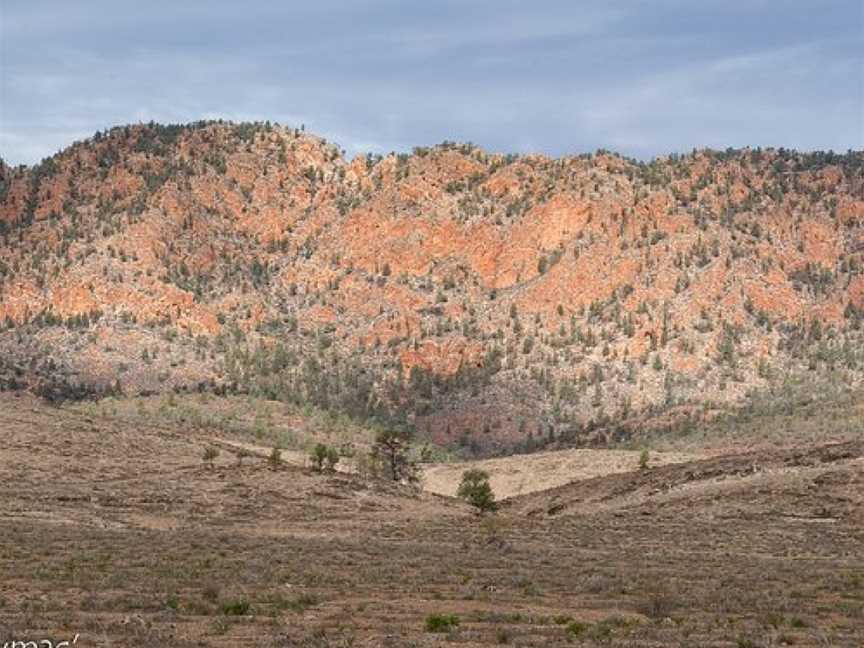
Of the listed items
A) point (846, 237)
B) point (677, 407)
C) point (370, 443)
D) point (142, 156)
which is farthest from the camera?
point (142, 156)

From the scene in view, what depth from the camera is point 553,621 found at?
23.8m

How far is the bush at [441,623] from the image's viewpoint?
2214cm

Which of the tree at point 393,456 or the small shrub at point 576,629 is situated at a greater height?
the small shrub at point 576,629

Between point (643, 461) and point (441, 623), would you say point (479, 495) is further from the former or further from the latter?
point (441, 623)

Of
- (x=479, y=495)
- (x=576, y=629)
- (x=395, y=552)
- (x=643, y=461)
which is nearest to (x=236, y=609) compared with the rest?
(x=576, y=629)

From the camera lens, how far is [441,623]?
2227cm

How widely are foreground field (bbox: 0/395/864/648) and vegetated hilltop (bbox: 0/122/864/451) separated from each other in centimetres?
5133

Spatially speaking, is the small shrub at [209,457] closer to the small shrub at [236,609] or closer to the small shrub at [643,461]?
the small shrub at [643,461]

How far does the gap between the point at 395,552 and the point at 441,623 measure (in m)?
17.4

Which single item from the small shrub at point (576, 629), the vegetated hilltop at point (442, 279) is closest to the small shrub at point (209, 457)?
the small shrub at point (576, 629)

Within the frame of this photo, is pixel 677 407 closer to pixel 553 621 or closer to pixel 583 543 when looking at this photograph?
pixel 583 543

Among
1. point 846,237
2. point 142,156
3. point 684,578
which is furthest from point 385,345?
point 684,578

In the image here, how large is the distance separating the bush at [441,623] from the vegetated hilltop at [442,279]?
310ft

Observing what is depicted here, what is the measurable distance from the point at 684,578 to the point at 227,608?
14.2 meters
